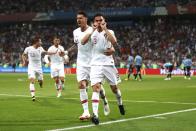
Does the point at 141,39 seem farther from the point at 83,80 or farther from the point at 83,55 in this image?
the point at 83,80

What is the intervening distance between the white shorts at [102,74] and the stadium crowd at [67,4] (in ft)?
147

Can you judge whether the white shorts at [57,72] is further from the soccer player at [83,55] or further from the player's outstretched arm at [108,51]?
the player's outstretched arm at [108,51]

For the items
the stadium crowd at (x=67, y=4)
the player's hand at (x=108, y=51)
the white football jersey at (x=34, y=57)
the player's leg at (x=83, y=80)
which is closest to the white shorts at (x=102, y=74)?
the player's hand at (x=108, y=51)

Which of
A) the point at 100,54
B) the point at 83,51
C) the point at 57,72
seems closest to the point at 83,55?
the point at 83,51

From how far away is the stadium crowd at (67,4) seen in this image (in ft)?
192

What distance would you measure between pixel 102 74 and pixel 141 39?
45.6 m

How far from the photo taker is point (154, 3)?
58.1 m

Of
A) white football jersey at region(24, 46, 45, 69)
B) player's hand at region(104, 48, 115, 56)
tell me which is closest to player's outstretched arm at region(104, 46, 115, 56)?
player's hand at region(104, 48, 115, 56)

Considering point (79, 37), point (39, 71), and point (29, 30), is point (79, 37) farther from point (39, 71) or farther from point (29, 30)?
point (29, 30)

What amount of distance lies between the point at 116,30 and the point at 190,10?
1109 centimetres

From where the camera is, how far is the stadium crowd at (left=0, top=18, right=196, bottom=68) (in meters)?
52.5

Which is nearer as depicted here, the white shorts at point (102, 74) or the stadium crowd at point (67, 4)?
the white shorts at point (102, 74)

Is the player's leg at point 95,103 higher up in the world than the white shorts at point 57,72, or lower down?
lower down

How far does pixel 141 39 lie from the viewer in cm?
5728
